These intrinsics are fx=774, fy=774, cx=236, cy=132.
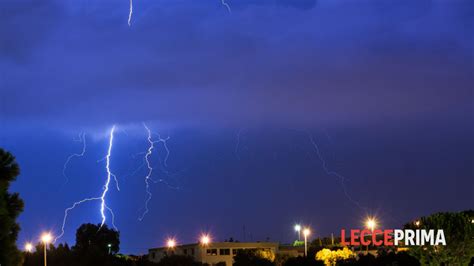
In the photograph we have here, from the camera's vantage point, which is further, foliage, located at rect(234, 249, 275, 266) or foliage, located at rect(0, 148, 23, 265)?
foliage, located at rect(234, 249, 275, 266)

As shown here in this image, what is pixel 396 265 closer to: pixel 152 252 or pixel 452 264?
pixel 452 264

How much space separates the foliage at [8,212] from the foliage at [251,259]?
53.7 m

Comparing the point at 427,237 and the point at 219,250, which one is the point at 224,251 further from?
the point at 427,237

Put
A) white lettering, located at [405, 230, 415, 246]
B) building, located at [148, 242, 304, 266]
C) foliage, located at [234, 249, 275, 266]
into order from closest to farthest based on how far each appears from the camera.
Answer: white lettering, located at [405, 230, 415, 246]
foliage, located at [234, 249, 275, 266]
building, located at [148, 242, 304, 266]

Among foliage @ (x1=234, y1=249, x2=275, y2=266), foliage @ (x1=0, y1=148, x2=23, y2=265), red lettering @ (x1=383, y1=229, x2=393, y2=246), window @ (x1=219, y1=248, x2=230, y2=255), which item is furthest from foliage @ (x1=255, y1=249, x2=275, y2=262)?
foliage @ (x1=0, y1=148, x2=23, y2=265)

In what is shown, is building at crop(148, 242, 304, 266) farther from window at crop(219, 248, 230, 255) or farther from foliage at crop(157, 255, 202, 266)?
foliage at crop(157, 255, 202, 266)

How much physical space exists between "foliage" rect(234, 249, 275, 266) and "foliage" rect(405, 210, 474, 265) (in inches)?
1504

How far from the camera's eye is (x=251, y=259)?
69.8 meters

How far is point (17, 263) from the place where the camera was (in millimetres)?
14500

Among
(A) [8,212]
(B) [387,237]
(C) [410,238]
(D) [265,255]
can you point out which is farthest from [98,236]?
(A) [8,212]

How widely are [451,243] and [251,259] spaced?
41.6 metres

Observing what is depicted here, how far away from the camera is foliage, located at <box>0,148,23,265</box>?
1424 centimetres

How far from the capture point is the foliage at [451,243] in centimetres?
2934

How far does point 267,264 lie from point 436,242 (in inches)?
1552
